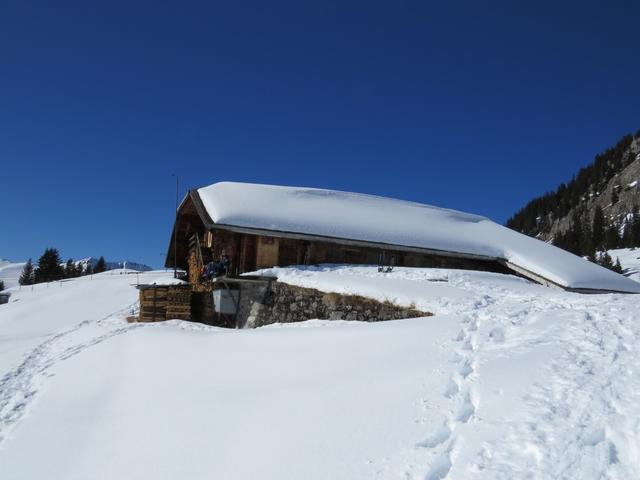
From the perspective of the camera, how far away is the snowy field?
4.00m

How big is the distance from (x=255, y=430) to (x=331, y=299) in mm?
6712

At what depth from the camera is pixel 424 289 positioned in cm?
1053

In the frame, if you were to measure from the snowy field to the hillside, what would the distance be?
6736 centimetres

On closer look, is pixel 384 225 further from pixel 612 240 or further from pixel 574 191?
pixel 574 191

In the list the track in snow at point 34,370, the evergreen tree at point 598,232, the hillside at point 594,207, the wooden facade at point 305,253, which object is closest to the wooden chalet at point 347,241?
the wooden facade at point 305,253

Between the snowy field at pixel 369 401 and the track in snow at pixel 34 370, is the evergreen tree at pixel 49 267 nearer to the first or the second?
the track in snow at pixel 34 370

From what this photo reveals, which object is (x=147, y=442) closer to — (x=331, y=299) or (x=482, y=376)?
(x=482, y=376)

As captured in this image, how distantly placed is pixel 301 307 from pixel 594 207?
329ft

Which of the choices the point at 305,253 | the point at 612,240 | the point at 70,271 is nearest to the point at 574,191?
the point at 612,240

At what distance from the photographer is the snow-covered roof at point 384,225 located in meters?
15.7

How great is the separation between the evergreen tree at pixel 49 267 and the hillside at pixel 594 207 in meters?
75.3

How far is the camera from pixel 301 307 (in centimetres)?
1275

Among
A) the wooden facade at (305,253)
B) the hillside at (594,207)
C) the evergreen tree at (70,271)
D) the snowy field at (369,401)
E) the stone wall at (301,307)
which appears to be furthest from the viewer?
the evergreen tree at (70,271)

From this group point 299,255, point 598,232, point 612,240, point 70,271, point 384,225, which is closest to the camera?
point 299,255
